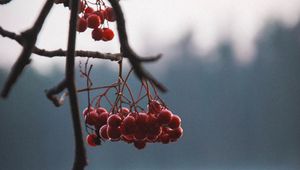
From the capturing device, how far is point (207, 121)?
21.5m

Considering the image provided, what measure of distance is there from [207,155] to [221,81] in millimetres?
3611

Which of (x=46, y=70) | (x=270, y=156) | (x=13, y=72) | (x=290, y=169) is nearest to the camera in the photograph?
(x=13, y=72)

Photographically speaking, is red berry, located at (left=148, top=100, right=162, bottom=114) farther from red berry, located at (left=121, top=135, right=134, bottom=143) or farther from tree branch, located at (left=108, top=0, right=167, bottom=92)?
tree branch, located at (left=108, top=0, right=167, bottom=92)

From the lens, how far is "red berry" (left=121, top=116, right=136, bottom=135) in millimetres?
945

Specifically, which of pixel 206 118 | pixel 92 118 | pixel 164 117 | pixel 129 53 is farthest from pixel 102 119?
pixel 206 118

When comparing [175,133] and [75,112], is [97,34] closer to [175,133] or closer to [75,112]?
[175,133]

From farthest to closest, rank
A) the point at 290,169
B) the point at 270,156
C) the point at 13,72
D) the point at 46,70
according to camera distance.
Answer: the point at 46,70, the point at 270,156, the point at 290,169, the point at 13,72

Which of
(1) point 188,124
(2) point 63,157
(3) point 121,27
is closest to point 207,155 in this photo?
(1) point 188,124

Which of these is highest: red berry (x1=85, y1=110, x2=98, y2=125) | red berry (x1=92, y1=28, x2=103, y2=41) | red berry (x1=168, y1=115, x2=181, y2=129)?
red berry (x1=92, y1=28, x2=103, y2=41)

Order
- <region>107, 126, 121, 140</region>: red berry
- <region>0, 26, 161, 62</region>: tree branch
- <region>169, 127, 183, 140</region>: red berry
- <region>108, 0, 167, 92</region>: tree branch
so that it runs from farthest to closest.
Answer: <region>169, 127, 183, 140</region>: red berry
<region>107, 126, 121, 140</region>: red berry
<region>0, 26, 161, 62</region>: tree branch
<region>108, 0, 167, 92</region>: tree branch

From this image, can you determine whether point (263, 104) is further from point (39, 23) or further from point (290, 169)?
point (39, 23)

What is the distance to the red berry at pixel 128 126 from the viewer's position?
945mm

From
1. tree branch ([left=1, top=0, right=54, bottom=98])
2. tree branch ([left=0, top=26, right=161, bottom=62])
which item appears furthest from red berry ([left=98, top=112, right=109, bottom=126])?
tree branch ([left=1, top=0, right=54, bottom=98])

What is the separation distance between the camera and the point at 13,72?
439mm
